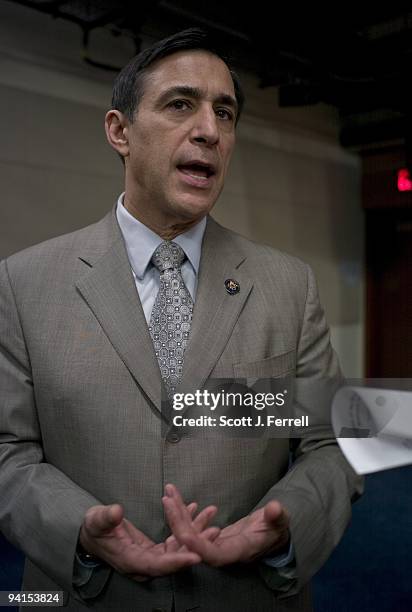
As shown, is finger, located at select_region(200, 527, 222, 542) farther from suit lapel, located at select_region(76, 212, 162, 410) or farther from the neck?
the neck

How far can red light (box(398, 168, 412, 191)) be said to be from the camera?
306 cm

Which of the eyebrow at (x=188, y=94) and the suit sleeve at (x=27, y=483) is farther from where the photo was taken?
the eyebrow at (x=188, y=94)

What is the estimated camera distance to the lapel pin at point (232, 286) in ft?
2.63

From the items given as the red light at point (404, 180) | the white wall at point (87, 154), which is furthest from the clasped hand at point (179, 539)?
the red light at point (404, 180)

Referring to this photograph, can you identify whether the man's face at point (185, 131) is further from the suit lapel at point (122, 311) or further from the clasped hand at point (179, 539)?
the clasped hand at point (179, 539)

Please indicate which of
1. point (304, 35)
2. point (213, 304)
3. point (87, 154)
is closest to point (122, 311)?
point (213, 304)

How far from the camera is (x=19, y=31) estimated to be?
2094 millimetres

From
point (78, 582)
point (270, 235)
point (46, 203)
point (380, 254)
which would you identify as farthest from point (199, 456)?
point (380, 254)

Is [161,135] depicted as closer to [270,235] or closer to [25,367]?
[25,367]

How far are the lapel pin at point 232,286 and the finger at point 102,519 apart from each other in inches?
13.6

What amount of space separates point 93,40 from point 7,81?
449mm

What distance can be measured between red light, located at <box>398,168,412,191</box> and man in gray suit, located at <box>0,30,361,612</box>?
8.18 ft

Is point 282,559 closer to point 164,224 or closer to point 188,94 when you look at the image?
point 164,224

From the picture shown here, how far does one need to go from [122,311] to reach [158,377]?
0.11m
